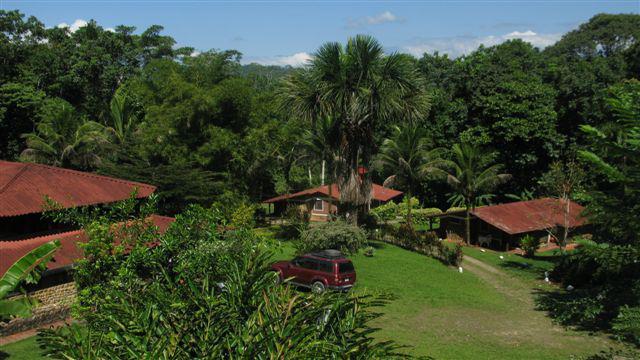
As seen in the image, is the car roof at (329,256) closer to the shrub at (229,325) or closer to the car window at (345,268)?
the car window at (345,268)

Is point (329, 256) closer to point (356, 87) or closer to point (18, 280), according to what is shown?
point (356, 87)

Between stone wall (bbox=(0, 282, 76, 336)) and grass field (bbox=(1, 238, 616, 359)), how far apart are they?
5.35ft

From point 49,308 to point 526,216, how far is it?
103 feet

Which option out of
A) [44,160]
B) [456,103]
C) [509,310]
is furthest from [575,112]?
[44,160]

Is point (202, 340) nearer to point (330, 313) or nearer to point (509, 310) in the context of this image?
point (330, 313)

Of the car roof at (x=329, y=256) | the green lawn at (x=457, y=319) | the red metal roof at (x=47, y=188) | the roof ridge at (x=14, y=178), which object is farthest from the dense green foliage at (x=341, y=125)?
the roof ridge at (x=14, y=178)

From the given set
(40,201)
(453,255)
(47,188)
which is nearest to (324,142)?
(453,255)

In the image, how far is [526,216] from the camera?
3844cm

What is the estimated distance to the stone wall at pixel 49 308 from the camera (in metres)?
17.8

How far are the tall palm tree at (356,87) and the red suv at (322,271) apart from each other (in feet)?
31.1

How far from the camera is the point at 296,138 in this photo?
40.2 metres

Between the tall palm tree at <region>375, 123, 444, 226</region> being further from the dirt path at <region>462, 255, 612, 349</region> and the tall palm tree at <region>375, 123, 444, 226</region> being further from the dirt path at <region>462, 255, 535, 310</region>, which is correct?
the dirt path at <region>462, 255, 612, 349</region>

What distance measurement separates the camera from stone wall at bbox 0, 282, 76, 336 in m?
17.8

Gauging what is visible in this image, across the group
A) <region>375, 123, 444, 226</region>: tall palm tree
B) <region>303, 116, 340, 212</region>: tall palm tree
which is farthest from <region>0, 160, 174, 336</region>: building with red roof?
<region>375, 123, 444, 226</region>: tall palm tree
